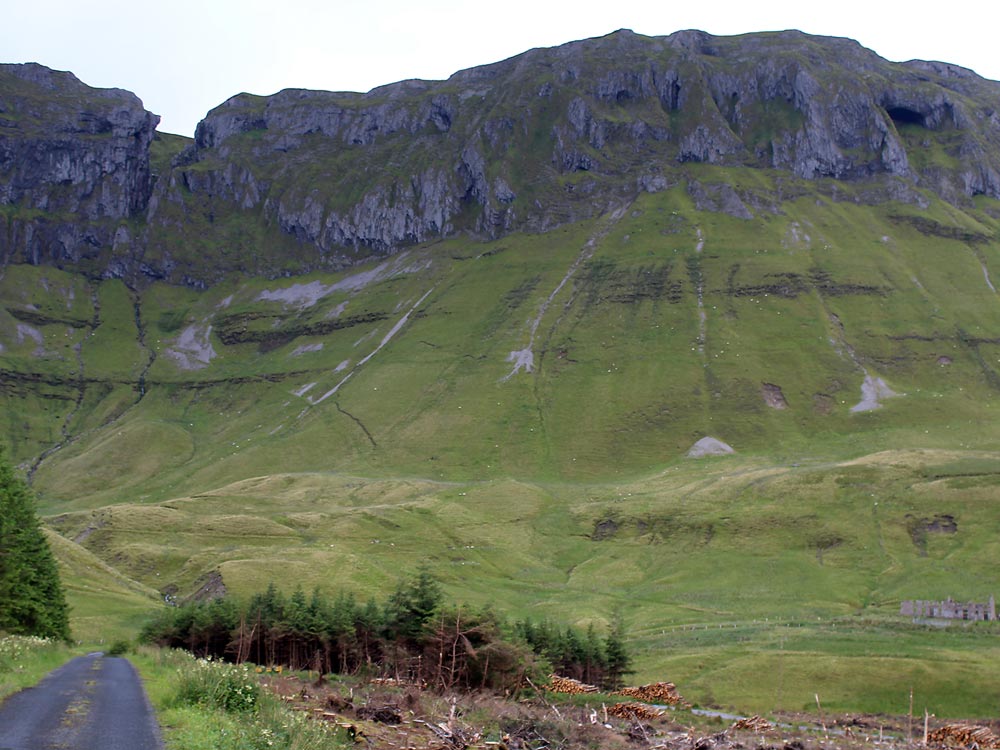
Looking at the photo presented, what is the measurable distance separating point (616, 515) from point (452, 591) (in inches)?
2229

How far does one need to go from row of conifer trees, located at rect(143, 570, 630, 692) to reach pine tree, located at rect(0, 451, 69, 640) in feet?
24.7

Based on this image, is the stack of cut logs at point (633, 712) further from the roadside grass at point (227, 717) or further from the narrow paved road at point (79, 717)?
the narrow paved road at point (79, 717)

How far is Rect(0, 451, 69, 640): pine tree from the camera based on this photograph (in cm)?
5620

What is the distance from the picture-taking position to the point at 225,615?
60125 millimetres

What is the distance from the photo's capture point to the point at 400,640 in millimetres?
54344

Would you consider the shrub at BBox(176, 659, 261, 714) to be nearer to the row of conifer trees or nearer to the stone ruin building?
the row of conifer trees

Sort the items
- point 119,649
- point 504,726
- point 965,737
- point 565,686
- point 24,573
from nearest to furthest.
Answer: point 504,726, point 965,737, point 565,686, point 119,649, point 24,573

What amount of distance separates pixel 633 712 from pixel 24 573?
136 ft

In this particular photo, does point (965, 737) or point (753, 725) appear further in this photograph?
point (753, 725)

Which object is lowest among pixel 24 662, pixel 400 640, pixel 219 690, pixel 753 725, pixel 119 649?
pixel 753 725

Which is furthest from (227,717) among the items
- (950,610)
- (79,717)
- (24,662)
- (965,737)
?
(950,610)

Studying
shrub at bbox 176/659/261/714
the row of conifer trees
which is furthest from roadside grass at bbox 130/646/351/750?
the row of conifer trees

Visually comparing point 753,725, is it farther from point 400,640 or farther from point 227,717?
point 227,717

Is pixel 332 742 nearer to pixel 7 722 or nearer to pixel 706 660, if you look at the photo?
pixel 7 722
